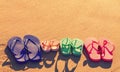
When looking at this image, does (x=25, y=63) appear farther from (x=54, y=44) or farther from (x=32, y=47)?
(x=54, y=44)

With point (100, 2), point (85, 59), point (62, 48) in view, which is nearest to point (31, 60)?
point (62, 48)

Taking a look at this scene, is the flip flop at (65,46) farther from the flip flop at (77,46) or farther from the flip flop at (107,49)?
the flip flop at (107,49)

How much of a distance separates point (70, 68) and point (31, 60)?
647 mm

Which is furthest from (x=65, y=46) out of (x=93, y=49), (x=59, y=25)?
(x=59, y=25)

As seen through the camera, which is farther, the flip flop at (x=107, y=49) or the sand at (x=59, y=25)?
the flip flop at (x=107, y=49)

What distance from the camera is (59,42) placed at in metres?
5.23

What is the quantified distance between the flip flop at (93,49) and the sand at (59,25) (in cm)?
10

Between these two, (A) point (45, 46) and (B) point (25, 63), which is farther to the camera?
(A) point (45, 46)

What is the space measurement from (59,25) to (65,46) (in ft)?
2.09

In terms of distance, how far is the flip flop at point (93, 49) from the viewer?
502 cm

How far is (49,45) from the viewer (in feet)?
16.8

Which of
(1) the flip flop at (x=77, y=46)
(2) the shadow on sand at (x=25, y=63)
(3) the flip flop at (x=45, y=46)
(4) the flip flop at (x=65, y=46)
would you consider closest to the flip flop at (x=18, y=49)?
(2) the shadow on sand at (x=25, y=63)

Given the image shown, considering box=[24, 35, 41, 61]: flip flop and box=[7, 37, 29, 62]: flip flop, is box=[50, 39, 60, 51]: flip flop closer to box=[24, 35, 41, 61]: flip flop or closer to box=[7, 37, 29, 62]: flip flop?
box=[24, 35, 41, 61]: flip flop

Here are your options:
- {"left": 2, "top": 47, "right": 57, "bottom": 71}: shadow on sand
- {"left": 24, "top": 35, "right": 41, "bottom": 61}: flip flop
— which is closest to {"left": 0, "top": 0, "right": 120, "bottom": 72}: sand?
{"left": 2, "top": 47, "right": 57, "bottom": 71}: shadow on sand
